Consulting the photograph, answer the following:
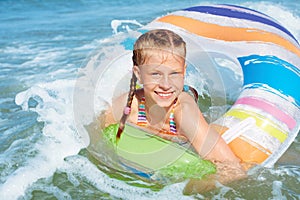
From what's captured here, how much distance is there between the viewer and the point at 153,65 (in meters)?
2.25

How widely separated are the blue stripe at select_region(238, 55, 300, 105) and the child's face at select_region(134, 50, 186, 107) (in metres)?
0.88

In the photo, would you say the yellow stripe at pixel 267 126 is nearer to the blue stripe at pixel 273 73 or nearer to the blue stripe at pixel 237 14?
the blue stripe at pixel 273 73

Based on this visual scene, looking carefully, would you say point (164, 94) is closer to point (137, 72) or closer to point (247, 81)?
point (137, 72)

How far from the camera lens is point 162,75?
2.26 metres

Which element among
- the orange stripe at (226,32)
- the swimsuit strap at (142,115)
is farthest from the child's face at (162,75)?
the orange stripe at (226,32)

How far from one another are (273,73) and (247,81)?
197 mm

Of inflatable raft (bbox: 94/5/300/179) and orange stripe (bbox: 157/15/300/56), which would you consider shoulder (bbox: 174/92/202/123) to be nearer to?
inflatable raft (bbox: 94/5/300/179)

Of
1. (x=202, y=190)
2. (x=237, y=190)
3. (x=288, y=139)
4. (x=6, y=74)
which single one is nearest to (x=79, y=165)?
(x=202, y=190)

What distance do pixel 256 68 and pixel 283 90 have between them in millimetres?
291

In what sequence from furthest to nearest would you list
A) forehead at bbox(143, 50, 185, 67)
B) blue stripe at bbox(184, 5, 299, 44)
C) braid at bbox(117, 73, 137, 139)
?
1. blue stripe at bbox(184, 5, 299, 44)
2. braid at bbox(117, 73, 137, 139)
3. forehead at bbox(143, 50, 185, 67)

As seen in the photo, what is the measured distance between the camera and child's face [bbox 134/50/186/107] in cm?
223

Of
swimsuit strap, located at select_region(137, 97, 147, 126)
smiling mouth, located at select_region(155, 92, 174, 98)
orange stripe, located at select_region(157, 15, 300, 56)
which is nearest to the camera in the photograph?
smiling mouth, located at select_region(155, 92, 174, 98)

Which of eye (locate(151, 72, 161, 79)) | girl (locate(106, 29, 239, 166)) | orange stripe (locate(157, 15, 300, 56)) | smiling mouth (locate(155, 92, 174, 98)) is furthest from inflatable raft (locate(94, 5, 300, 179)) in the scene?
eye (locate(151, 72, 161, 79))

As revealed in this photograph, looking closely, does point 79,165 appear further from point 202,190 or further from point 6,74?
point 6,74
